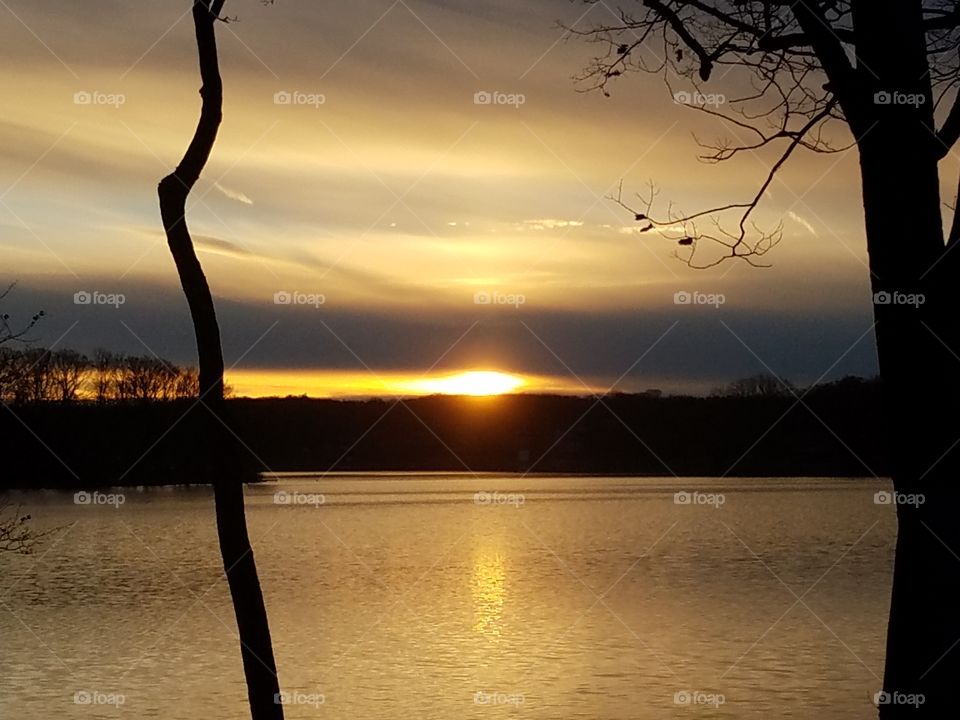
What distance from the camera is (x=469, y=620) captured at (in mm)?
32688

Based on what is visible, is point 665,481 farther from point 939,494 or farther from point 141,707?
point 939,494

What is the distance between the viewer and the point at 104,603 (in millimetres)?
35969

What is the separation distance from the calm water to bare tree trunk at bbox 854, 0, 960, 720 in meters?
15.9

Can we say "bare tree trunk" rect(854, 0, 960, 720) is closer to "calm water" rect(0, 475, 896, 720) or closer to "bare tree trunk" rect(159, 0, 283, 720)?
"bare tree trunk" rect(159, 0, 283, 720)

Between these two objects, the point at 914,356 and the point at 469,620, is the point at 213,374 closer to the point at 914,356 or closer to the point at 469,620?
the point at 914,356

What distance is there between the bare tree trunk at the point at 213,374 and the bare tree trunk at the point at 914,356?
10.0 feet

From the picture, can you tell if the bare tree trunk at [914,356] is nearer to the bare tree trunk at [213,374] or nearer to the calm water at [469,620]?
the bare tree trunk at [213,374]

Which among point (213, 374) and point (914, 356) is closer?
point (914, 356)

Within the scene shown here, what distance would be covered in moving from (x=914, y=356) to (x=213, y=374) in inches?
A: 129

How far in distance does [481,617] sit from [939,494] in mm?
28980

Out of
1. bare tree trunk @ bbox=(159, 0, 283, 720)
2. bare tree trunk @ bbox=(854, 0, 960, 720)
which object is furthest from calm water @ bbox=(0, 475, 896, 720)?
bare tree trunk @ bbox=(854, 0, 960, 720)

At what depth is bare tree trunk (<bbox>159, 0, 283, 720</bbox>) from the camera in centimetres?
609

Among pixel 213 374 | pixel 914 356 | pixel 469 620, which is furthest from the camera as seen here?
pixel 469 620

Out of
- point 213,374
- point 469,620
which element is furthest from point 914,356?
point 469,620
